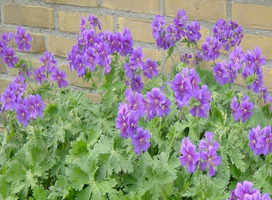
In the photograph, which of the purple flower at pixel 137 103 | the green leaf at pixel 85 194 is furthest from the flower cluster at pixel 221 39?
the green leaf at pixel 85 194

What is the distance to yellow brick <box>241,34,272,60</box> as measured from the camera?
8.16 ft

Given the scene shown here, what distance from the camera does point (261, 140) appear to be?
1839 mm

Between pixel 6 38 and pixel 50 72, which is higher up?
pixel 6 38

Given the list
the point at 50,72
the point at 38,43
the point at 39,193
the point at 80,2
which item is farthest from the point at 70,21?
the point at 39,193

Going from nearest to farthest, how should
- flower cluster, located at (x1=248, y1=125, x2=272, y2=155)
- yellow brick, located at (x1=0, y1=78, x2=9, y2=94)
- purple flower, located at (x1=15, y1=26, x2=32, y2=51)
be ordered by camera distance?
flower cluster, located at (x1=248, y1=125, x2=272, y2=155), purple flower, located at (x1=15, y1=26, x2=32, y2=51), yellow brick, located at (x1=0, y1=78, x2=9, y2=94)

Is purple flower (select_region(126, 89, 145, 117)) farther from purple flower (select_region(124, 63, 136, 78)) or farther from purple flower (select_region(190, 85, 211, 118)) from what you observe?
purple flower (select_region(124, 63, 136, 78))

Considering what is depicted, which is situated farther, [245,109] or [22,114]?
[22,114]

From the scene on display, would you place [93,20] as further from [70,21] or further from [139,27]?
[70,21]

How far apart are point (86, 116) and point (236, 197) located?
0.88m

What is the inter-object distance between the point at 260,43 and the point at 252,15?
0.12m

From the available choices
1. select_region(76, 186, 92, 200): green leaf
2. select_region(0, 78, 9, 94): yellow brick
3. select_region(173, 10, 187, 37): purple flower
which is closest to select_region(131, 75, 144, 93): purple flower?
select_region(173, 10, 187, 37): purple flower

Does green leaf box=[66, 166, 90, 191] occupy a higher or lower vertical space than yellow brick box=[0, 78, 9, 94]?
higher

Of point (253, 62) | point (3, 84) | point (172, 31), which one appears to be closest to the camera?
point (253, 62)

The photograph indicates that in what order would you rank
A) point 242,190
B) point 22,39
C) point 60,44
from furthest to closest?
1. point 60,44
2. point 22,39
3. point 242,190
